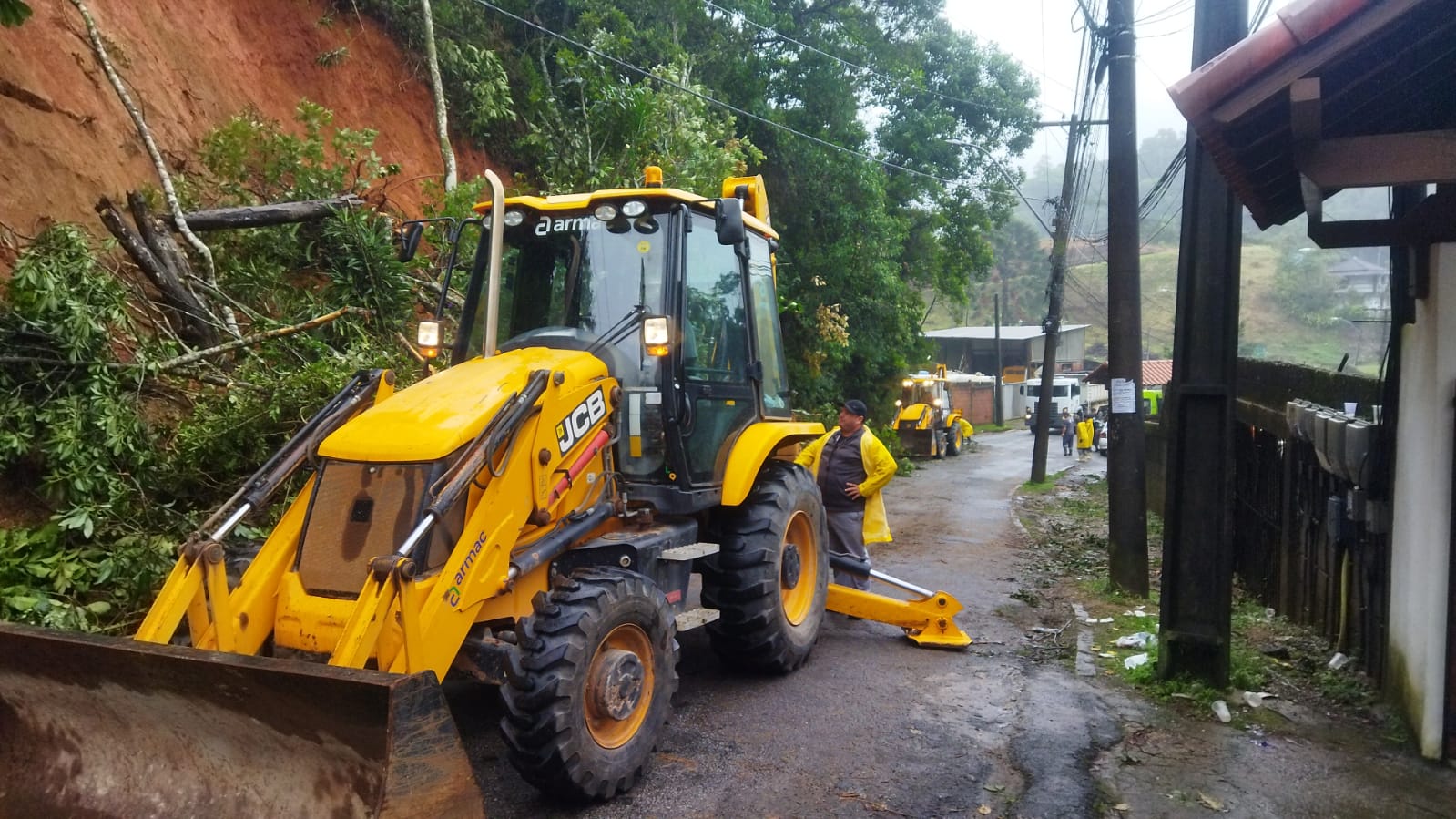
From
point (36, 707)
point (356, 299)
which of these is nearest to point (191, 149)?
point (356, 299)

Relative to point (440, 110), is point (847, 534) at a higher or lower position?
lower

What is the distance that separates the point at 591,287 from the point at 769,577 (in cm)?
199

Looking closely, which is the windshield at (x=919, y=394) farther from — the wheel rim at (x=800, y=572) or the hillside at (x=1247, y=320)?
the hillside at (x=1247, y=320)

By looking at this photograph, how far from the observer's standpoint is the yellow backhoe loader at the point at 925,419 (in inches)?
1071

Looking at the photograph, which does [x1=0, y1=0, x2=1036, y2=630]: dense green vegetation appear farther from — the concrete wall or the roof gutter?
the concrete wall

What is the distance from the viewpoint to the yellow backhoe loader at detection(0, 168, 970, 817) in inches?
137

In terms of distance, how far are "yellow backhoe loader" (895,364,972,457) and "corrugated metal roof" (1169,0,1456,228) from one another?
21.6 m

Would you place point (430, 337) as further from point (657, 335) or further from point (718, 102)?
point (718, 102)

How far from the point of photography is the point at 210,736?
357cm

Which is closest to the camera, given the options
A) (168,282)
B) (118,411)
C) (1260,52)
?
(1260,52)

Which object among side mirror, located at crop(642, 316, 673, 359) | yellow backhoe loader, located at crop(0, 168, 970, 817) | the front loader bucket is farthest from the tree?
the front loader bucket

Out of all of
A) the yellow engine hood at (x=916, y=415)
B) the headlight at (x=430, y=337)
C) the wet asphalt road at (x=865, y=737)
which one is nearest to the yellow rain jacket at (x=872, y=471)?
the wet asphalt road at (x=865, y=737)

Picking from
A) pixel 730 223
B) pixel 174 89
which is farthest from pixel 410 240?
pixel 174 89

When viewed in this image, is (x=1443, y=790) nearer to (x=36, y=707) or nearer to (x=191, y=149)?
(x=36, y=707)
